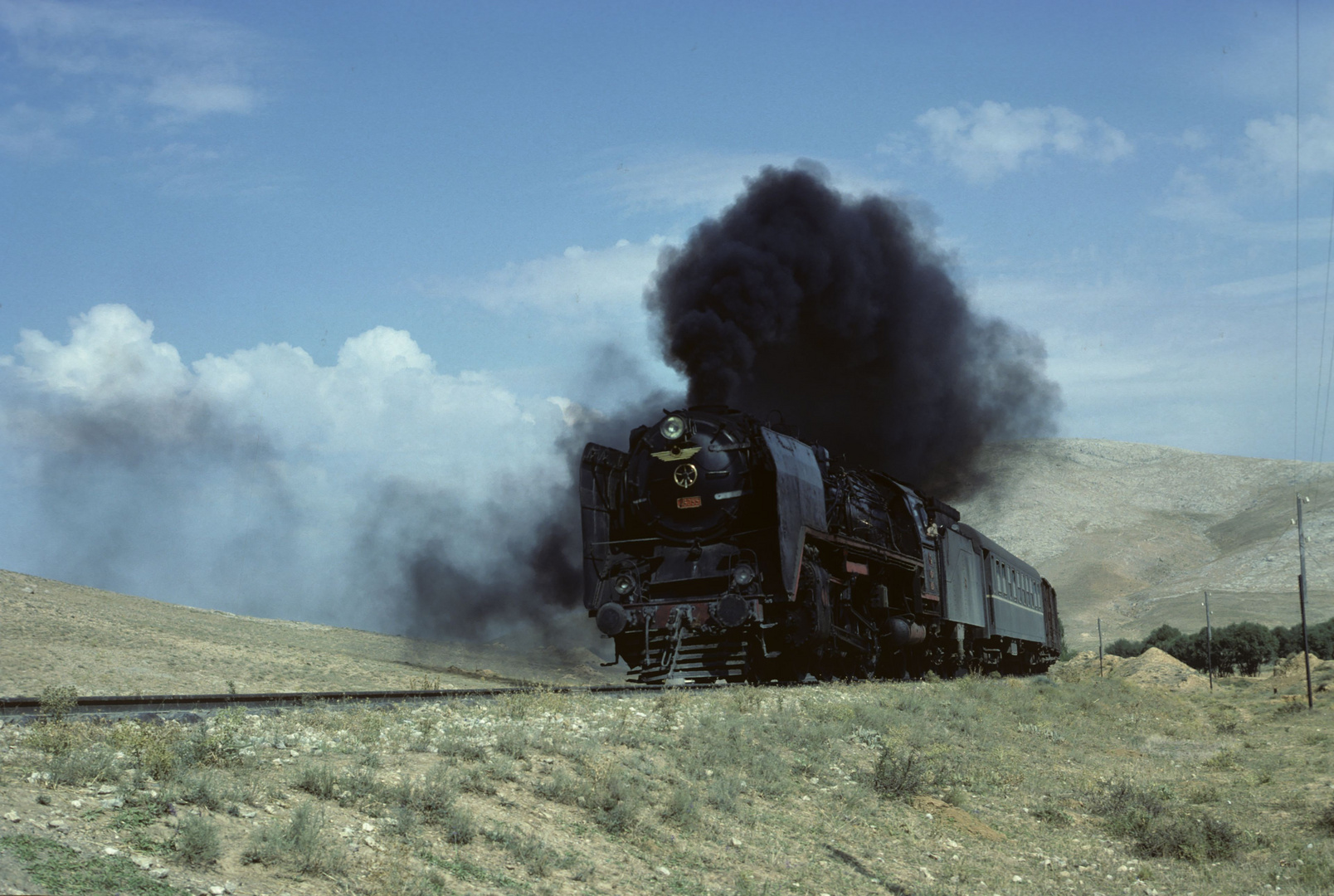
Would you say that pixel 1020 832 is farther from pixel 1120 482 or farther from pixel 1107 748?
pixel 1120 482

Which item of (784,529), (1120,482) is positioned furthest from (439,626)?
(1120,482)

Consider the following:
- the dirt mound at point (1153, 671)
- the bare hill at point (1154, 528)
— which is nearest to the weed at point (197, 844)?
the dirt mound at point (1153, 671)

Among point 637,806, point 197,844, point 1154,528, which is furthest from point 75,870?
point 1154,528

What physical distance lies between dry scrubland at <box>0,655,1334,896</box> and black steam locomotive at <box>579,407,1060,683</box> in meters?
1.36

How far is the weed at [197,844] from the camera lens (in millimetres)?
5793

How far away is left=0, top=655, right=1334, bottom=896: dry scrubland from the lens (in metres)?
6.11

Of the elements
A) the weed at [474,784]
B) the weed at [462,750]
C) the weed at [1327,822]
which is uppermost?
the weed at [462,750]

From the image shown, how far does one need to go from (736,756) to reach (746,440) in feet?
22.7

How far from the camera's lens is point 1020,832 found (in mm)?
10977

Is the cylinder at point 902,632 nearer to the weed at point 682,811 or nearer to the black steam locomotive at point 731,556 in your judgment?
the black steam locomotive at point 731,556

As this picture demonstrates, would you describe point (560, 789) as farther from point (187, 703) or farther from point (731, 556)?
point (731, 556)

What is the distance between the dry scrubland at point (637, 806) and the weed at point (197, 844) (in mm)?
12

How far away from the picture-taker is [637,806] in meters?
8.55

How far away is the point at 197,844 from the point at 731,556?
11155 mm
